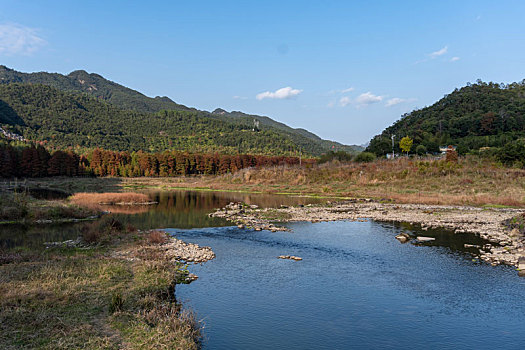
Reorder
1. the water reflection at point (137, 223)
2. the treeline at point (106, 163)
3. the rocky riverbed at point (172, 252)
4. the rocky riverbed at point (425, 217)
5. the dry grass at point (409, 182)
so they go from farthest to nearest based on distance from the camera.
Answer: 1. the treeline at point (106, 163)
2. the dry grass at point (409, 182)
3. the water reflection at point (137, 223)
4. the rocky riverbed at point (425, 217)
5. the rocky riverbed at point (172, 252)

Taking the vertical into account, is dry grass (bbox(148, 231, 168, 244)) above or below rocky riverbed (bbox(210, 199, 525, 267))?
below

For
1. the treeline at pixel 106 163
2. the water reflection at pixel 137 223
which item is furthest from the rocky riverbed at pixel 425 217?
the treeline at pixel 106 163

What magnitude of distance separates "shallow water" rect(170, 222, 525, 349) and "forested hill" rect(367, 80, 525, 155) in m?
64.5

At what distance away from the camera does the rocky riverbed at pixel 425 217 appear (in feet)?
74.2

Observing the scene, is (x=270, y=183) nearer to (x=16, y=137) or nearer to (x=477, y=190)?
(x=477, y=190)

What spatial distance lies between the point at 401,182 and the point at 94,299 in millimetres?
54340

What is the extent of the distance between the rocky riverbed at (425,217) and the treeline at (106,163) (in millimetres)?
63791

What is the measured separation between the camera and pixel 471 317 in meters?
13.1

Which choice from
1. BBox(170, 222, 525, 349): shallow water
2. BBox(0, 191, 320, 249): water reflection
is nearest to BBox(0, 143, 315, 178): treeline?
BBox(0, 191, 320, 249): water reflection

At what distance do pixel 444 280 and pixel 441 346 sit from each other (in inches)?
266

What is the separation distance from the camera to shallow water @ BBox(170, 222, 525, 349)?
38.1 ft

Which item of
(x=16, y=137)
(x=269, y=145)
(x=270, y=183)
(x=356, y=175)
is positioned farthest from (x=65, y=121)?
(x=356, y=175)

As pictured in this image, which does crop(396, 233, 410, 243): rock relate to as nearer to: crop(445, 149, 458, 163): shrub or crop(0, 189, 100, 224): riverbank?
crop(0, 189, 100, 224): riverbank

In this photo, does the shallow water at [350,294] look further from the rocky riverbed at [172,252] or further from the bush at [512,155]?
the bush at [512,155]
